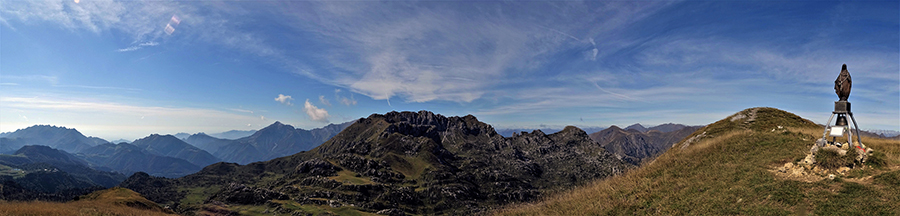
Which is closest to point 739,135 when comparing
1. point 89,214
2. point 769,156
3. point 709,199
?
point 769,156

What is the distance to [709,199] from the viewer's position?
23.4 metres

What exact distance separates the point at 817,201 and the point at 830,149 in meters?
7.60

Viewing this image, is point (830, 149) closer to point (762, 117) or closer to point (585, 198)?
point (585, 198)

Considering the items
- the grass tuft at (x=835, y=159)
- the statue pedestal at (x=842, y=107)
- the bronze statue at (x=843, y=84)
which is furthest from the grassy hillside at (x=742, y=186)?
the bronze statue at (x=843, y=84)

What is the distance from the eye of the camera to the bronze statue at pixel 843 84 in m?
24.7

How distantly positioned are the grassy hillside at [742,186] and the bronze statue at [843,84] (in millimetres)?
4646

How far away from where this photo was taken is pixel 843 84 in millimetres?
24719

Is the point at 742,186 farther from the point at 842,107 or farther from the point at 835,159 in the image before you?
the point at 842,107

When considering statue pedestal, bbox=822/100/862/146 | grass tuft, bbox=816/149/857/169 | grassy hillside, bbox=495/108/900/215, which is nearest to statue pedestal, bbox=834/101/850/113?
statue pedestal, bbox=822/100/862/146

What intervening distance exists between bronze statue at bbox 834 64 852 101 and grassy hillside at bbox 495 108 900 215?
465 centimetres

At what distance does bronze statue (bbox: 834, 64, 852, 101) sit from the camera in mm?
24734

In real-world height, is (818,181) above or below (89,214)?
above

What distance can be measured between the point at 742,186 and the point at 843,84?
1138cm

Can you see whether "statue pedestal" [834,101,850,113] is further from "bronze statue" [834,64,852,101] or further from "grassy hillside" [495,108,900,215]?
"grassy hillside" [495,108,900,215]
